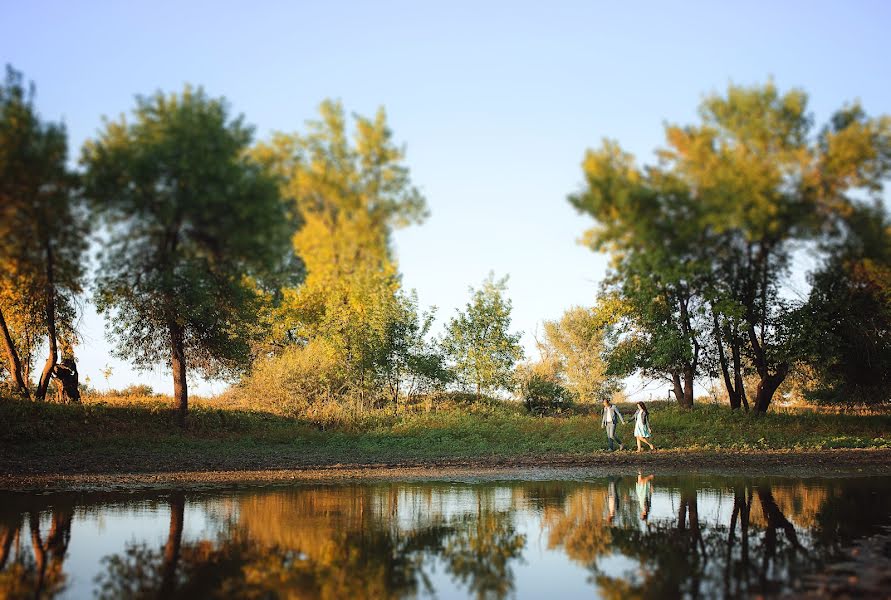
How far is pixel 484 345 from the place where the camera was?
4734 cm

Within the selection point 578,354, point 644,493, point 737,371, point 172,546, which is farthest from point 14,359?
point 578,354

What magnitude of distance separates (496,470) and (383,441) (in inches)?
397

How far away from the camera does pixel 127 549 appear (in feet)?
34.0

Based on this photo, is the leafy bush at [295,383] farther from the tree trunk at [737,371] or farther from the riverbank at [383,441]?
the tree trunk at [737,371]

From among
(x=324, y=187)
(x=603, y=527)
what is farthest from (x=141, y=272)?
(x=603, y=527)

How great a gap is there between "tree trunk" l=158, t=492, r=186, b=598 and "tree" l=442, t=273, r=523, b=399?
31675 mm

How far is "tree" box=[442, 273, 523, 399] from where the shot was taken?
46781mm

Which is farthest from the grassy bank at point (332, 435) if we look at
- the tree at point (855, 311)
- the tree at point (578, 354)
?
the tree at point (578, 354)

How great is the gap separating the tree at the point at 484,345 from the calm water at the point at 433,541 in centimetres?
2919

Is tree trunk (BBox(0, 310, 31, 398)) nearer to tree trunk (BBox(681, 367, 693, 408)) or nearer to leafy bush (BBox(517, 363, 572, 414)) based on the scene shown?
leafy bush (BBox(517, 363, 572, 414))

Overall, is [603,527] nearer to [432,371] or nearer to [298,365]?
[298,365]

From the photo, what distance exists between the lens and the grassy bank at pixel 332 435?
82.1 feet

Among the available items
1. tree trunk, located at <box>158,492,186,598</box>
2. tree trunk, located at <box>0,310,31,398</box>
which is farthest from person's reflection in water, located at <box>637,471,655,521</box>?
tree trunk, located at <box>0,310,31,398</box>

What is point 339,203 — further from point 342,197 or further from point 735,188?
point 735,188
